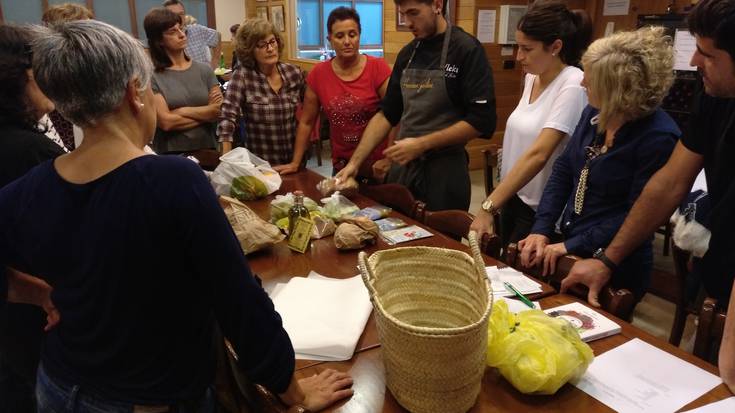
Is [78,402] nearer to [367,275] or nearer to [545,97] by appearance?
[367,275]

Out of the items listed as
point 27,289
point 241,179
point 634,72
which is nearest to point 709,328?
point 634,72

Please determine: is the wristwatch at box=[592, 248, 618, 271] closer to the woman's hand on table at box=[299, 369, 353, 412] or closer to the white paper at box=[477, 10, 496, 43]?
the woman's hand on table at box=[299, 369, 353, 412]

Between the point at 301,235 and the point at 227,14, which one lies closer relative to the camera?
the point at 301,235

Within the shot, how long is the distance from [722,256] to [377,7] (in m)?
8.25

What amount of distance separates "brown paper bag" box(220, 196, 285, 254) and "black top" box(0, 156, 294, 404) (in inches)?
27.5

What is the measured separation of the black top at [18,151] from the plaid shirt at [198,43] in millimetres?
5079

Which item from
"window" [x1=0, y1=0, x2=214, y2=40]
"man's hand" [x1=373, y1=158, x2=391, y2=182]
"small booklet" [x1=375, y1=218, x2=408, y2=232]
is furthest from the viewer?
"window" [x1=0, y1=0, x2=214, y2=40]

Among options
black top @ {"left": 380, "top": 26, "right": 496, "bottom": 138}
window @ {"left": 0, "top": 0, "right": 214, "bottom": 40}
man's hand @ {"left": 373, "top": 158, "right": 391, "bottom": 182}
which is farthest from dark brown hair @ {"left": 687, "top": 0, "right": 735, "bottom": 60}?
window @ {"left": 0, "top": 0, "right": 214, "bottom": 40}

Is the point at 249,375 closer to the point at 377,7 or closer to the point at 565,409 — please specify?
the point at 565,409

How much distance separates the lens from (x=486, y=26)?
212 inches

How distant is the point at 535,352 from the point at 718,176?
827 millimetres

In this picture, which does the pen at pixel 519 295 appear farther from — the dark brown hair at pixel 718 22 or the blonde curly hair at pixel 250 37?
the blonde curly hair at pixel 250 37

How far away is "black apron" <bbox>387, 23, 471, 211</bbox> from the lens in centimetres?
229

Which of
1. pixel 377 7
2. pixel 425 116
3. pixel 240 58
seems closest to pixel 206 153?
pixel 240 58
